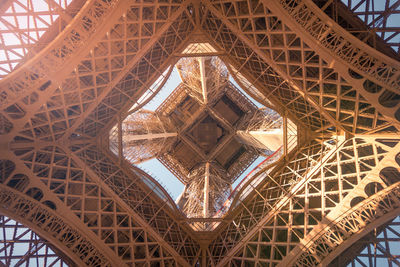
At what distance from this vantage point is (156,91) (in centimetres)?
1402

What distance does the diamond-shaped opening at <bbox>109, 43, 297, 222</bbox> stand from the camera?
19797 mm

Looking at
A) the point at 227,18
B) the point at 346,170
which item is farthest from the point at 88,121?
the point at 346,170

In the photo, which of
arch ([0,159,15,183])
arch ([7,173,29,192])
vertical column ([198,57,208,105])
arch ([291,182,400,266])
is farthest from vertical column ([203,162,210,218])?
arch ([0,159,15,183])

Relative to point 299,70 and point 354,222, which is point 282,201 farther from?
point 299,70

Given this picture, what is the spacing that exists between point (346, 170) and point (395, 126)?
10.5ft

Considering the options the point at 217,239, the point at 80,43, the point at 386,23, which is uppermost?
the point at 80,43

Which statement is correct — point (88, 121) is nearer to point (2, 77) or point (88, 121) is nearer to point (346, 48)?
point (2, 77)

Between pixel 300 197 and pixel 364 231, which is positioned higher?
pixel 300 197

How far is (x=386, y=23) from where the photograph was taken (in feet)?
34.1

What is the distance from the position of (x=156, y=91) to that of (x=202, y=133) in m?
12.0

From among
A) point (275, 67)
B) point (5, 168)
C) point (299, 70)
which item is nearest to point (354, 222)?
point (299, 70)

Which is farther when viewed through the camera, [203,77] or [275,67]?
[203,77]

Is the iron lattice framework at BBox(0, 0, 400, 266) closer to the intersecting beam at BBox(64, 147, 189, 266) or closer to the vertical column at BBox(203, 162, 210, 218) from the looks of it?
the intersecting beam at BBox(64, 147, 189, 266)

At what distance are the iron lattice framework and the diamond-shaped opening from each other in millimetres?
4289
